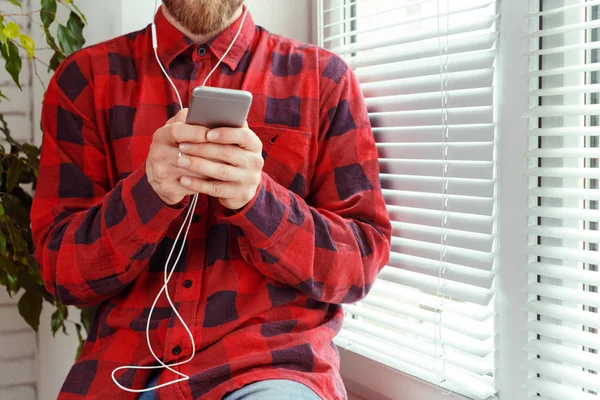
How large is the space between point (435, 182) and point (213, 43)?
50cm

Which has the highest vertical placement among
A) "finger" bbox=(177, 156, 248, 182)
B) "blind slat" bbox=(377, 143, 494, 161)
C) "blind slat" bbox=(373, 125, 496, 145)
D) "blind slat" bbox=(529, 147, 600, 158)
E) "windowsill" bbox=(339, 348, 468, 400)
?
"blind slat" bbox=(373, 125, 496, 145)

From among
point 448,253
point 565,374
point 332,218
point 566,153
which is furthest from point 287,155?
point 565,374

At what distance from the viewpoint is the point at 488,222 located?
1.15m

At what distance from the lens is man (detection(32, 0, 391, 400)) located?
1.04 metres

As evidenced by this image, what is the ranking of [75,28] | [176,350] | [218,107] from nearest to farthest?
[218,107]
[176,350]
[75,28]

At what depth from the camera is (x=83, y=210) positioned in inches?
48.1

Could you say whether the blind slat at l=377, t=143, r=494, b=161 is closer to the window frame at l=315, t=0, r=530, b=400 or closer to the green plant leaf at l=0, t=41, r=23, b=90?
the window frame at l=315, t=0, r=530, b=400

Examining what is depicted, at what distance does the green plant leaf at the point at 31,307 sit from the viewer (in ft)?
4.95

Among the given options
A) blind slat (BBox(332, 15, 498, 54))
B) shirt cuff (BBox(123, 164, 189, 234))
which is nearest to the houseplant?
shirt cuff (BBox(123, 164, 189, 234))

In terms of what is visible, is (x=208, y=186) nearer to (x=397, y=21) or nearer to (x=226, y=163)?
(x=226, y=163)

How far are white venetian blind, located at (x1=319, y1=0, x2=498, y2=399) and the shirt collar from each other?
317 millimetres

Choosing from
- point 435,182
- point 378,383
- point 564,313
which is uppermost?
point 435,182

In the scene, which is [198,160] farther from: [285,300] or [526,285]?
[526,285]

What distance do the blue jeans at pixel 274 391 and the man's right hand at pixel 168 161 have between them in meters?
0.32
